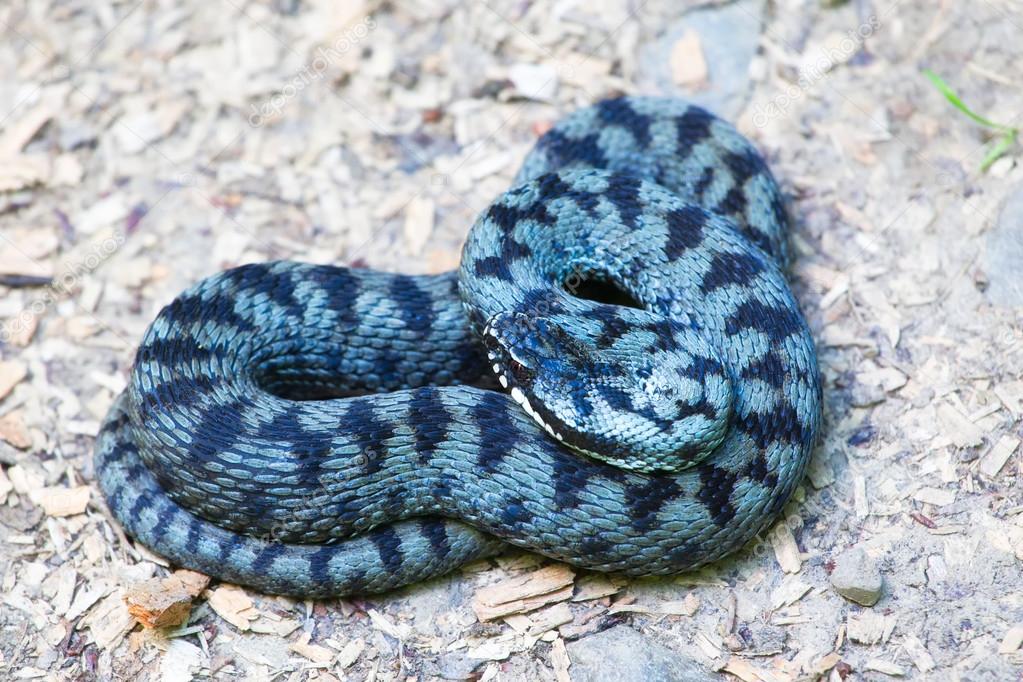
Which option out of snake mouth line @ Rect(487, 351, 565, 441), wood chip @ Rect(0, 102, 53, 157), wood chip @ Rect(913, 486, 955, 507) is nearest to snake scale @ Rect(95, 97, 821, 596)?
snake mouth line @ Rect(487, 351, 565, 441)

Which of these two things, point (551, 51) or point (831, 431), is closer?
point (831, 431)

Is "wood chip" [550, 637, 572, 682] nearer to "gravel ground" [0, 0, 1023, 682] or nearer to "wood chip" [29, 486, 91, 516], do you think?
"gravel ground" [0, 0, 1023, 682]

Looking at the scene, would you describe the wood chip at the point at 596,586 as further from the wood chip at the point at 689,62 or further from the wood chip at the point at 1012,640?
the wood chip at the point at 689,62

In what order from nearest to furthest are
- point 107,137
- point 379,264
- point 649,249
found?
point 649,249, point 379,264, point 107,137

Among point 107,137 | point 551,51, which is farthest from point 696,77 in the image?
point 107,137

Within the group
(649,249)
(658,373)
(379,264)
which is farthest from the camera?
(379,264)

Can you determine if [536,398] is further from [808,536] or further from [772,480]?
[808,536]
